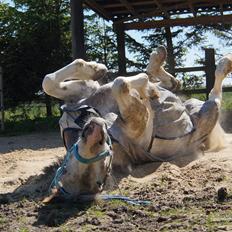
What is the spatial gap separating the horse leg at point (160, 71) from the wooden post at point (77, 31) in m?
3.70

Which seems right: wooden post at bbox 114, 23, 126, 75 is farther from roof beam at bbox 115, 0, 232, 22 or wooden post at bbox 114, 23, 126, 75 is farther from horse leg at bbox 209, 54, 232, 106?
horse leg at bbox 209, 54, 232, 106

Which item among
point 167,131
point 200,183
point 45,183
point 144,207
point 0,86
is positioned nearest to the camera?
point 144,207

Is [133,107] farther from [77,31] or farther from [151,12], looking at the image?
[151,12]

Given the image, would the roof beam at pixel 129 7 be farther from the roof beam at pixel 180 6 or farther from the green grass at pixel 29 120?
the green grass at pixel 29 120

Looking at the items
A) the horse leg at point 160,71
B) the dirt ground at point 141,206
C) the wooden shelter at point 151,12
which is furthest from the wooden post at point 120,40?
the dirt ground at point 141,206

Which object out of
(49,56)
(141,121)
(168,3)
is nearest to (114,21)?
(168,3)

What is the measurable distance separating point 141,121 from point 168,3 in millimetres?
7033

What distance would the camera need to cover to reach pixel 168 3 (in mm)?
11289

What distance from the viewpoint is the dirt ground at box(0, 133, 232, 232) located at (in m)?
3.21

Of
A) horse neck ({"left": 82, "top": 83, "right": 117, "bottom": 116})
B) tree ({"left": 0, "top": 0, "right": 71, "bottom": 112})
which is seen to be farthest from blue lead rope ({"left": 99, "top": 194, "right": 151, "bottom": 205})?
tree ({"left": 0, "top": 0, "right": 71, "bottom": 112})

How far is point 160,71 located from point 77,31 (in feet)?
13.2

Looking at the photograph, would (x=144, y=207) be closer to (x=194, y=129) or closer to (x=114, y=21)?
(x=194, y=129)

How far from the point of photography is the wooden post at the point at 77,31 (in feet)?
31.4

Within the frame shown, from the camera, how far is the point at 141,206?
367 centimetres
